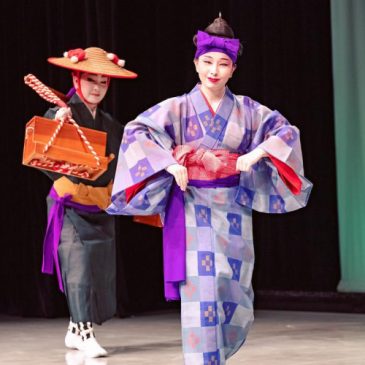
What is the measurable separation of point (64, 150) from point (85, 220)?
526 millimetres

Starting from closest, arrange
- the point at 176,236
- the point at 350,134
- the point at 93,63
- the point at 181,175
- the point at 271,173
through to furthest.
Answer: the point at 181,175 → the point at 176,236 → the point at 271,173 → the point at 93,63 → the point at 350,134

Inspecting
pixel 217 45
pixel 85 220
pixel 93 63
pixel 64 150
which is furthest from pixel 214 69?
pixel 85 220

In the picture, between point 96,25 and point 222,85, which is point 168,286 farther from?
point 96,25

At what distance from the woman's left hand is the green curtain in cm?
350

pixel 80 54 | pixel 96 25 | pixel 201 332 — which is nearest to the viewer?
pixel 201 332

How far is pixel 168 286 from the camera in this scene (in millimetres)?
3439

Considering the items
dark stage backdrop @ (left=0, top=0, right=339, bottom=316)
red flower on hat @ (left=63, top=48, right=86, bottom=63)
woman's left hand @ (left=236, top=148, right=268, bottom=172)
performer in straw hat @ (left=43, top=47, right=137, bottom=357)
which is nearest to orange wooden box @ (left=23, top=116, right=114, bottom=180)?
performer in straw hat @ (left=43, top=47, right=137, bottom=357)

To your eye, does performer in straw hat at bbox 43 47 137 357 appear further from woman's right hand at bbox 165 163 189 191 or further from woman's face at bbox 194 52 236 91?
woman's right hand at bbox 165 163 189 191

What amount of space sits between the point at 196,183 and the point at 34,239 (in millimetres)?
3345

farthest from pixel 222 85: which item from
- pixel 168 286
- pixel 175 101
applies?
pixel 168 286

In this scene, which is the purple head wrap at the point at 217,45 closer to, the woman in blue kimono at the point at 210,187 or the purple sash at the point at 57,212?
the woman in blue kimono at the point at 210,187

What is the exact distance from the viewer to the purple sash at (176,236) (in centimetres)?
341

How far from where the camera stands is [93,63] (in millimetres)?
4883

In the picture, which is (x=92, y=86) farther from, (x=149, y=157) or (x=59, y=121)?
(x=149, y=157)
